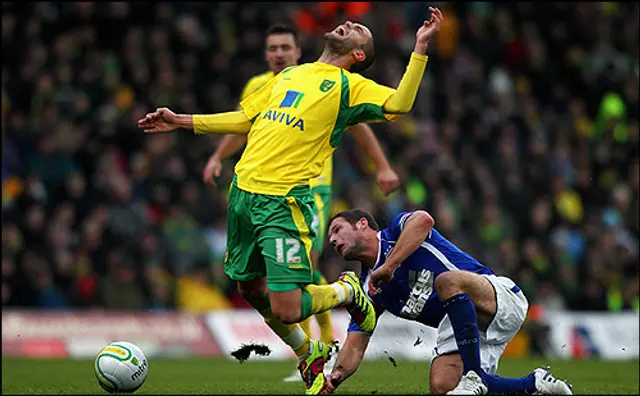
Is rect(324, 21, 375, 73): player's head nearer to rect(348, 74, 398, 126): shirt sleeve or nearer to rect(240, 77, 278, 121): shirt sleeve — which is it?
rect(348, 74, 398, 126): shirt sleeve

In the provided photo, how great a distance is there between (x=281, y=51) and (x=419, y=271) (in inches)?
127

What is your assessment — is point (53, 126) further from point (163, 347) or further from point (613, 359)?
point (613, 359)

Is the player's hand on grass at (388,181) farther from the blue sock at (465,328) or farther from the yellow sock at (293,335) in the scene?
the blue sock at (465,328)

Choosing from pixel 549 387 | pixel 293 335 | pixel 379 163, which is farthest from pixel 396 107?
pixel 379 163

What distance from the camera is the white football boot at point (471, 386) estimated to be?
6.89m

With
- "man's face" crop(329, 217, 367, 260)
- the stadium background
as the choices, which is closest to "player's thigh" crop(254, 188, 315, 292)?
"man's face" crop(329, 217, 367, 260)

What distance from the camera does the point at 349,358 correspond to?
7945 millimetres

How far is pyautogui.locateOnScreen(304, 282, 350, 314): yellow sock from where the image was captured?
756 centimetres

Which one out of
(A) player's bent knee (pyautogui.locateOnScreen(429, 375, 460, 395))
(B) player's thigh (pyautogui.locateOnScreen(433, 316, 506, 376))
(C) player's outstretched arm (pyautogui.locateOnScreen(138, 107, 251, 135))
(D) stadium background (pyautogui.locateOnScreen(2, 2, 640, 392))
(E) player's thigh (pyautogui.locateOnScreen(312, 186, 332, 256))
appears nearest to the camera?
(A) player's bent knee (pyautogui.locateOnScreen(429, 375, 460, 395))

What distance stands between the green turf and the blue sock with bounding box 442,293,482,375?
1.43 m

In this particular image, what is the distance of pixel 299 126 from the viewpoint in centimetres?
750

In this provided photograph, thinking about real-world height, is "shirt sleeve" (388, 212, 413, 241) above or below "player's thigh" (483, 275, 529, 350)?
above

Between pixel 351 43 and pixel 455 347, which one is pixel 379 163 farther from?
pixel 455 347

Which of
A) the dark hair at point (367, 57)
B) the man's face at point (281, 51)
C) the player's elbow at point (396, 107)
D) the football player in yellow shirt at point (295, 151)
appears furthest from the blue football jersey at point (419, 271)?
the man's face at point (281, 51)
